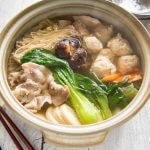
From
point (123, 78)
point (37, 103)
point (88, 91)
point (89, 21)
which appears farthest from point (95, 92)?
point (89, 21)

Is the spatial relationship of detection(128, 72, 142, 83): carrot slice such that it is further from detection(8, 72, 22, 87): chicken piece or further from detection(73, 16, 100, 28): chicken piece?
detection(8, 72, 22, 87): chicken piece

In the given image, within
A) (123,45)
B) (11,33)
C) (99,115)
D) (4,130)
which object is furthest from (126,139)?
(11,33)

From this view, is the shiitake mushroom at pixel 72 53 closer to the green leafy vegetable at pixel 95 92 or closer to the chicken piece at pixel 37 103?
the green leafy vegetable at pixel 95 92

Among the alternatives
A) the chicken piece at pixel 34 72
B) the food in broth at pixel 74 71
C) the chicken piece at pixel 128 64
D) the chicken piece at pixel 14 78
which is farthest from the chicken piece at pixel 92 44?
the chicken piece at pixel 14 78

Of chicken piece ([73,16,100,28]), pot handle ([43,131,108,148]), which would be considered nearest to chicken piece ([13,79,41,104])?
pot handle ([43,131,108,148])

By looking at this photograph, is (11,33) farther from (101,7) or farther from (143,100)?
(143,100)

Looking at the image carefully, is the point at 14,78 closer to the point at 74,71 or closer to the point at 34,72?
the point at 34,72
